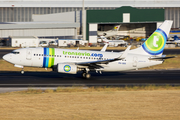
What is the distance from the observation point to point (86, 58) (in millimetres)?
33062

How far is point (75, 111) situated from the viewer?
1797 cm

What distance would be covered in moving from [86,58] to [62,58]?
290cm

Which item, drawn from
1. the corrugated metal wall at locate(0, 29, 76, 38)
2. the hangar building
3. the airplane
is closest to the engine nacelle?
the airplane

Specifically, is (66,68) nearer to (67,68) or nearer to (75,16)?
(67,68)

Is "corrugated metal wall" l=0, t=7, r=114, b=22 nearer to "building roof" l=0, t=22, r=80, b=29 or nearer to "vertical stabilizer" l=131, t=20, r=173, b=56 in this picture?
"building roof" l=0, t=22, r=80, b=29

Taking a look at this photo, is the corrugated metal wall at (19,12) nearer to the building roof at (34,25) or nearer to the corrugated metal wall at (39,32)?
the corrugated metal wall at (39,32)

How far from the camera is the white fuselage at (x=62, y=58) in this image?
31.9 meters

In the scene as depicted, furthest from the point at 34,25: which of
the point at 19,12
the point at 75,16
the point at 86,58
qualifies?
the point at 86,58

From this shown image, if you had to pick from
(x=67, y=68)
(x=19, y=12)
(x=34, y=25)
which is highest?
(x=19, y=12)

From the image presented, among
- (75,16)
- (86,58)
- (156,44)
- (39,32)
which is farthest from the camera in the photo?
(75,16)

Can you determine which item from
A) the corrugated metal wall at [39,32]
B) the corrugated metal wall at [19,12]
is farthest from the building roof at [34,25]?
the corrugated metal wall at [19,12]

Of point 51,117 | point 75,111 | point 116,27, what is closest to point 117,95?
point 75,111

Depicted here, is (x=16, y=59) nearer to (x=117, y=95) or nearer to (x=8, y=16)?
A: (x=117, y=95)
